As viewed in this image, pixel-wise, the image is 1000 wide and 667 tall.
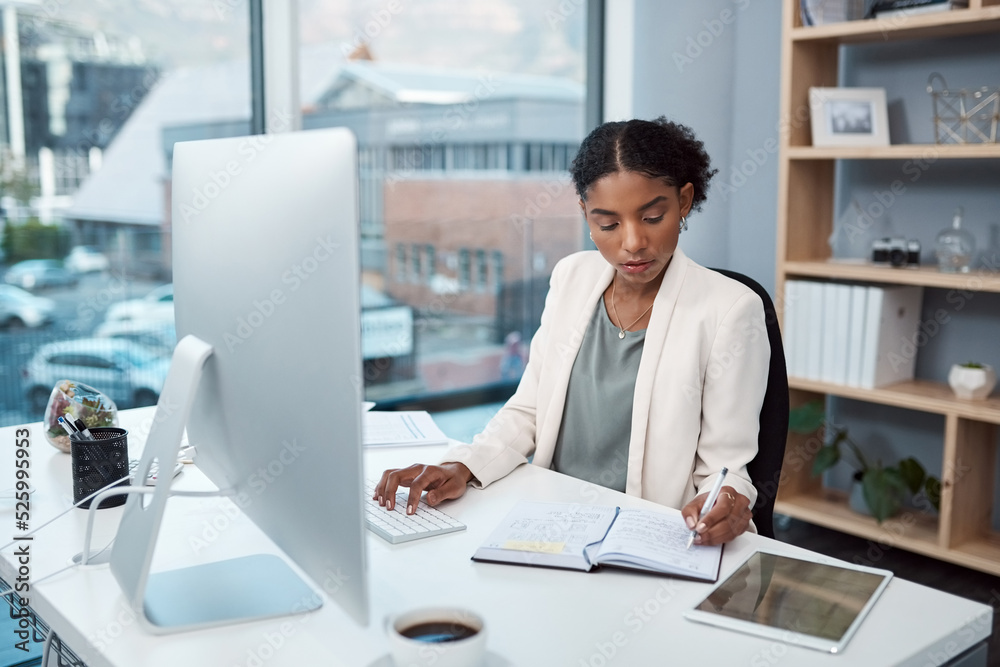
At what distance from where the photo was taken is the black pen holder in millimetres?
1395

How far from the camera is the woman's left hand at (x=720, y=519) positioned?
1222mm

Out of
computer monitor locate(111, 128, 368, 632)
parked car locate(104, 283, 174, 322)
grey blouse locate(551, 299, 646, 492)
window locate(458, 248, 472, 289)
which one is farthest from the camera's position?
window locate(458, 248, 472, 289)

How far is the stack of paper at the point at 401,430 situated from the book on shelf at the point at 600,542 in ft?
1.37

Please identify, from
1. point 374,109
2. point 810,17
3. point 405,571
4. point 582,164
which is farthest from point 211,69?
point 405,571

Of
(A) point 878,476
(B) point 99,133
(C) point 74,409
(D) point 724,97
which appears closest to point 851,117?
(D) point 724,97

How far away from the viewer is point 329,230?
826 mm

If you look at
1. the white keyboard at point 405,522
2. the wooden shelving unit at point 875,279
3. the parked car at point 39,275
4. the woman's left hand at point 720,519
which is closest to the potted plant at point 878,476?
the wooden shelving unit at point 875,279

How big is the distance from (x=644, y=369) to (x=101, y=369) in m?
1.87

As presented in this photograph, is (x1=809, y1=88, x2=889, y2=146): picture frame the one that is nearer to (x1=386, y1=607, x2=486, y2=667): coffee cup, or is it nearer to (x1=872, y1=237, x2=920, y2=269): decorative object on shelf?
(x1=872, y1=237, x2=920, y2=269): decorative object on shelf

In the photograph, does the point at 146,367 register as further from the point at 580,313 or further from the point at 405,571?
the point at 405,571

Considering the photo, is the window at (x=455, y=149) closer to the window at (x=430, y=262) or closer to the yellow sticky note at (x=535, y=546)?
the window at (x=430, y=262)

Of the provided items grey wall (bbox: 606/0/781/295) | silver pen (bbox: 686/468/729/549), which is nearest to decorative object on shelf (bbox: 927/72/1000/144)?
grey wall (bbox: 606/0/781/295)

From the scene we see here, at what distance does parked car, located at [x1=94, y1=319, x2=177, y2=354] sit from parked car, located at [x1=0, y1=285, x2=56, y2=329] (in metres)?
0.16

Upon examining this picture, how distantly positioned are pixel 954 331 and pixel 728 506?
201 centimetres
